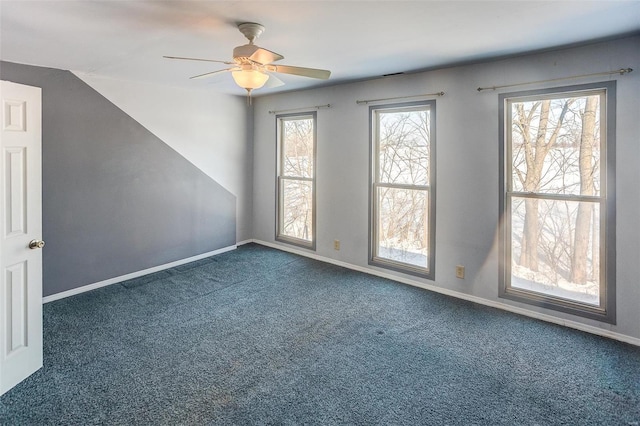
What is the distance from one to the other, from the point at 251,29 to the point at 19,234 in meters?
2.02

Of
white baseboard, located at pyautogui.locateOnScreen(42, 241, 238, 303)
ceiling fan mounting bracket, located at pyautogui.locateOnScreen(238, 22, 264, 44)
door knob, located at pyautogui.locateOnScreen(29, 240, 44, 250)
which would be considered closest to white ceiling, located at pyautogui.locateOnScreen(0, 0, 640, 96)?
ceiling fan mounting bracket, located at pyautogui.locateOnScreen(238, 22, 264, 44)

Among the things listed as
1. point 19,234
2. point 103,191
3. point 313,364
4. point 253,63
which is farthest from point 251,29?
point 103,191

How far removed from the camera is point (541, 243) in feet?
11.2

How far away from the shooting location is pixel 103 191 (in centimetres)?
417

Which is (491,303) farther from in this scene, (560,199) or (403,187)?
(403,187)

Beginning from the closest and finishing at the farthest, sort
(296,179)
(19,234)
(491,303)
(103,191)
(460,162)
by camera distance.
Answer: (19,234)
(491,303)
(460,162)
(103,191)
(296,179)

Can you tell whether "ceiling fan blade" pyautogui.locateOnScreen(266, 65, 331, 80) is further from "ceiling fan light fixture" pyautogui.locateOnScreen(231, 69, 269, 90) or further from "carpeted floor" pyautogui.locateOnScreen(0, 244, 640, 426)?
"carpeted floor" pyautogui.locateOnScreen(0, 244, 640, 426)

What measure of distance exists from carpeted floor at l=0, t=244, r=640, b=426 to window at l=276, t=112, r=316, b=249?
159cm

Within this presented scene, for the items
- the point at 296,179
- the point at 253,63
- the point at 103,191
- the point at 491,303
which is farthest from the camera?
the point at 296,179

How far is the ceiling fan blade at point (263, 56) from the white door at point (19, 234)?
1448 millimetres

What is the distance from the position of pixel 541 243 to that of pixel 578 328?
30.4 inches

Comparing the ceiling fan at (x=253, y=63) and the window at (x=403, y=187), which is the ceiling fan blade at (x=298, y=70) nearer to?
the ceiling fan at (x=253, y=63)

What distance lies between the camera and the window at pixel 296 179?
17.3 feet

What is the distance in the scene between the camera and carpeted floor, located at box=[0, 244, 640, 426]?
215cm
